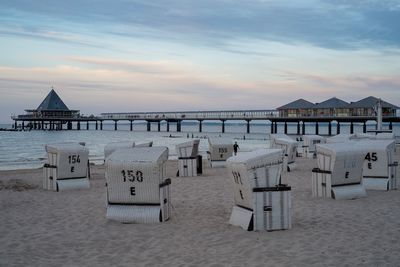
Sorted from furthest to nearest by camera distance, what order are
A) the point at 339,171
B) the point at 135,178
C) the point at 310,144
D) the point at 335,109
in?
the point at 335,109 < the point at 310,144 < the point at 339,171 < the point at 135,178

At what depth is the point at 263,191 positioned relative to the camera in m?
8.04

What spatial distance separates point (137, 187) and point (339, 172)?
5.05m

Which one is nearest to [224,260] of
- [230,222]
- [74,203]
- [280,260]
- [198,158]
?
[280,260]

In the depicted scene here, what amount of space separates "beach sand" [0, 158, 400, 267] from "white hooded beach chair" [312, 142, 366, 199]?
0.31 meters

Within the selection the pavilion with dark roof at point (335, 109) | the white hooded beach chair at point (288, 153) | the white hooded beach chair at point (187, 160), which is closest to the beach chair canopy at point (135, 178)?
the white hooded beach chair at point (187, 160)

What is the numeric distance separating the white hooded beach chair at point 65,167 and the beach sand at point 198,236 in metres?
1.74

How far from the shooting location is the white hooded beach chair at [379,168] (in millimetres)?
13289

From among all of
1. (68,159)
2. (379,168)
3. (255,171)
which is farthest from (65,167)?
(379,168)

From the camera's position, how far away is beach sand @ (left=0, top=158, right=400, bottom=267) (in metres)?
6.58

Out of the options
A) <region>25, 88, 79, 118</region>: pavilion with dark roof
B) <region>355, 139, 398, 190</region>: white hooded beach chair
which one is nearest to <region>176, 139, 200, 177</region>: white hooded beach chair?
<region>355, 139, 398, 190</region>: white hooded beach chair

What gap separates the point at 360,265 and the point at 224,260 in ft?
5.76

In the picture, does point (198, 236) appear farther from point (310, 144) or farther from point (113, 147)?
point (310, 144)

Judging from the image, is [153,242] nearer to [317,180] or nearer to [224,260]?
[224,260]

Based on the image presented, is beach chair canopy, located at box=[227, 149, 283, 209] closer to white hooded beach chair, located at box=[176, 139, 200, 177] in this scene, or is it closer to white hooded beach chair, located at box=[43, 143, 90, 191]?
white hooded beach chair, located at box=[43, 143, 90, 191]
